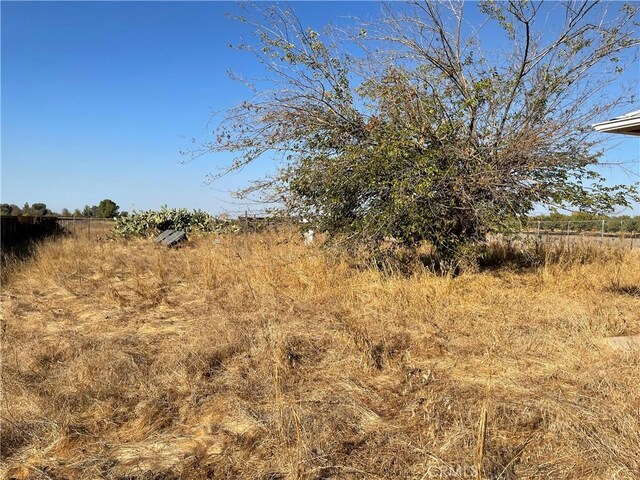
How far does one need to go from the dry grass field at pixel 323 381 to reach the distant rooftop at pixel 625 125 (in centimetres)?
224

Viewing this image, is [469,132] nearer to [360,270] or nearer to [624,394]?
[360,270]

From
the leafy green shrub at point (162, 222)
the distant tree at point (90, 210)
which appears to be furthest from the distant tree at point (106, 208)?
the leafy green shrub at point (162, 222)

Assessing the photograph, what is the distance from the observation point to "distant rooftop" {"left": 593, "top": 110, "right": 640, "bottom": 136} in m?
5.22

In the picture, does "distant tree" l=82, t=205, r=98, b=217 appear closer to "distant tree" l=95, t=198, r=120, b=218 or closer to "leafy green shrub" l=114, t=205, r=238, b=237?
"distant tree" l=95, t=198, r=120, b=218

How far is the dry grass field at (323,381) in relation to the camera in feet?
8.68

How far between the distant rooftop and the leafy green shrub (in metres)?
14.0

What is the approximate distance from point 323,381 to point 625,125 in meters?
4.50

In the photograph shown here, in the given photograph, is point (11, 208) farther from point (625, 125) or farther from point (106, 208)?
point (625, 125)

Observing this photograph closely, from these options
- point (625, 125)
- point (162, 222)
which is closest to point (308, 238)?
point (625, 125)

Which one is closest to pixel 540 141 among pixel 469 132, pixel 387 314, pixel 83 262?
pixel 469 132

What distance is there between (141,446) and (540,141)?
725 cm

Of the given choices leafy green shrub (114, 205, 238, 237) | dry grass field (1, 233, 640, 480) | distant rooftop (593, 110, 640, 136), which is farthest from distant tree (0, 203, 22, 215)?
distant rooftop (593, 110, 640, 136)

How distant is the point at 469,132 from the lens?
7906 millimetres

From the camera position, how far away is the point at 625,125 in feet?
17.5
